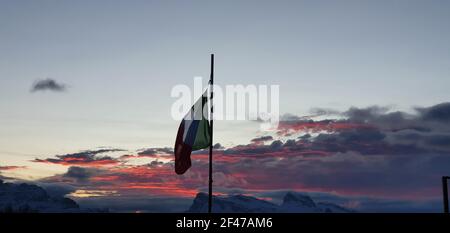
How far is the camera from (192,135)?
32.6 metres

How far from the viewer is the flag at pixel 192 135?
32.2 meters

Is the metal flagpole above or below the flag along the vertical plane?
below

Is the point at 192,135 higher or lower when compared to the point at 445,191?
higher

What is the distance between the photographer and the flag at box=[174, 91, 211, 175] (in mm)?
32219

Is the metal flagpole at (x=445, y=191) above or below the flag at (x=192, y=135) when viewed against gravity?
below
